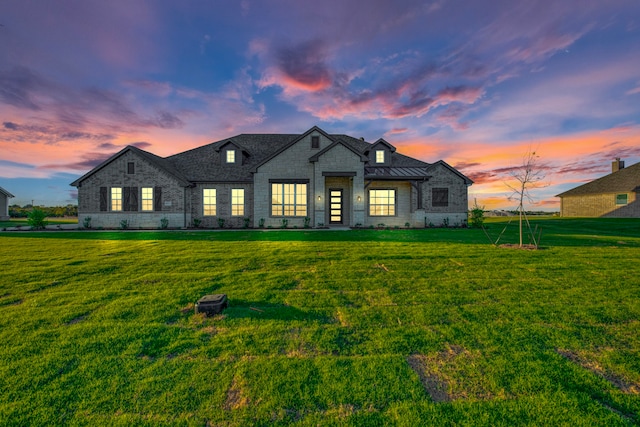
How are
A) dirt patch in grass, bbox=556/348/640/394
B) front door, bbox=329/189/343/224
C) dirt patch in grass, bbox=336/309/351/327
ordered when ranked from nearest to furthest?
1. dirt patch in grass, bbox=556/348/640/394
2. dirt patch in grass, bbox=336/309/351/327
3. front door, bbox=329/189/343/224

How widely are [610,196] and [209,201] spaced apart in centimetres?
4353

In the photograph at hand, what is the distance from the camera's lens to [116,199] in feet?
65.3

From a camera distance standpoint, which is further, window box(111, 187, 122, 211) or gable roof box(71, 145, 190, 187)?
window box(111, 187, 122, 211)

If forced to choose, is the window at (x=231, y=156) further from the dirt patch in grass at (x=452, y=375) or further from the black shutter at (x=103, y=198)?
the dirt patch in grass at (x=452, y=375)

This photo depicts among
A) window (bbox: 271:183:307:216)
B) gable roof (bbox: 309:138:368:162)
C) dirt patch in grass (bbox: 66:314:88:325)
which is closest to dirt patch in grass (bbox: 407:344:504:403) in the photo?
dirt patch in grass (bbox: 66:314:88:325)

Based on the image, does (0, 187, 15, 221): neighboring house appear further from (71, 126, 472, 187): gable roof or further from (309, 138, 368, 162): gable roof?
(309, 138, 368, 162): gable roof

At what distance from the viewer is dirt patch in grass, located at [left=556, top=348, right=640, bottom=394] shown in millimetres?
2830

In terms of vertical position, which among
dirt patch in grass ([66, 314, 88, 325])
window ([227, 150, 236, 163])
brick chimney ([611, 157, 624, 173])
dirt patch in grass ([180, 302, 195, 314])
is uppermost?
brick chimney ([611, 157, 624, 173])

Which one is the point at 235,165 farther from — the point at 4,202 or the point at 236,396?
the point at 4,202

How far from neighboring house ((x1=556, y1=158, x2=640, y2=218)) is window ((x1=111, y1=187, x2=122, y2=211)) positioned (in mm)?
49516

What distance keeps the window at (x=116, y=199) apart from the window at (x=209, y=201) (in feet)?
19.9

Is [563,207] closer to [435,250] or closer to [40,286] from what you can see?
[435,250]

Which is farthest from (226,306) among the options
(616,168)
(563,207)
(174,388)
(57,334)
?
(616,168)

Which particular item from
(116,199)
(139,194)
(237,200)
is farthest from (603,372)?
(116,199)
